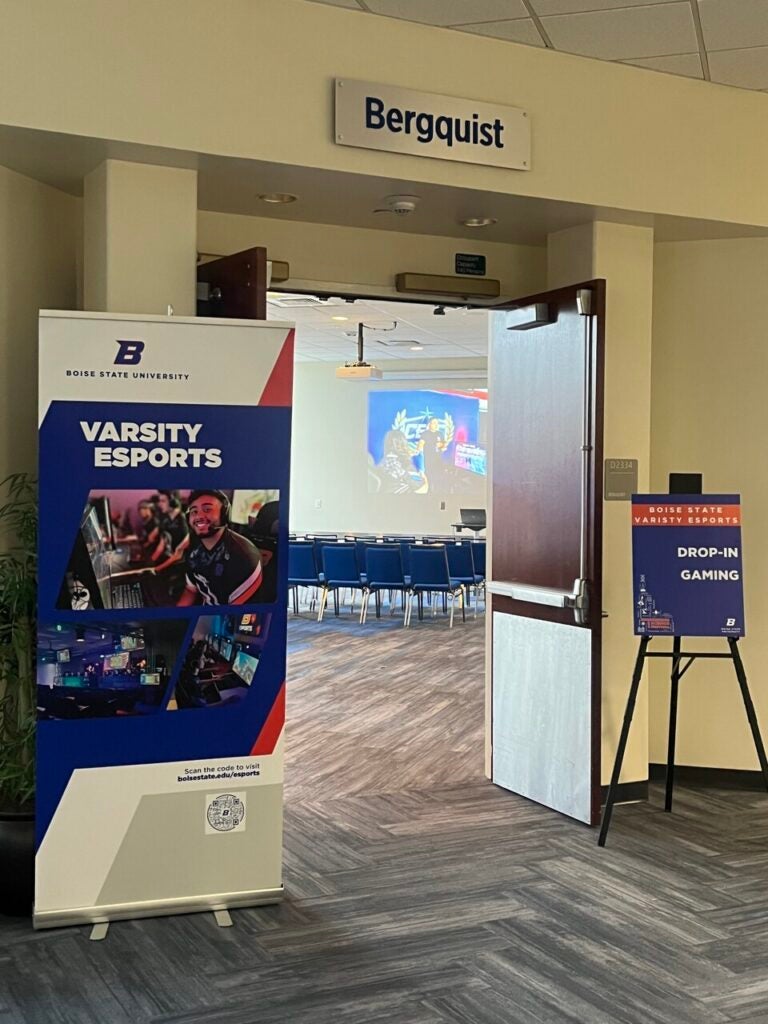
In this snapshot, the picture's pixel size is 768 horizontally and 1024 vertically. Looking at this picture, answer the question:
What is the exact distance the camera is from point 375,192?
4758 millimetres

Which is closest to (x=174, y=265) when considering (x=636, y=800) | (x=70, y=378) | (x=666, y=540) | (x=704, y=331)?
(x=70, y=378)

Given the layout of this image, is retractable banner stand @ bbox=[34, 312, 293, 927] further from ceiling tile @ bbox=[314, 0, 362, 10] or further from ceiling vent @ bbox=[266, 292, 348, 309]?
ceiling vent @ bbox=[266, 292, 348, 309]

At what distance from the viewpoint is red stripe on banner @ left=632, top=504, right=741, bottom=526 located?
4.92 metres

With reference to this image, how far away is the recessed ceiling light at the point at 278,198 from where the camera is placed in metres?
4.80

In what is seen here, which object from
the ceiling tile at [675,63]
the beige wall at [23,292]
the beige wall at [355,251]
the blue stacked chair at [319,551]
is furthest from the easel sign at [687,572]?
the blue stacked chair at [319,551]

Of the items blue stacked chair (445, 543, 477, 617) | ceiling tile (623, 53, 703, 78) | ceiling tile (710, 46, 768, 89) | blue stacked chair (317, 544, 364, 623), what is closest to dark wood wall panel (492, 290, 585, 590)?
ceiling tile (623, 53, 703, 78)

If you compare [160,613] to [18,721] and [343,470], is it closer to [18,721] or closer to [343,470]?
[18,721]

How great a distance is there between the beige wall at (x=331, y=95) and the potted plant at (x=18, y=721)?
1.62 metres

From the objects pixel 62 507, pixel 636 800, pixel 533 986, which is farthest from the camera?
pixel 636 800

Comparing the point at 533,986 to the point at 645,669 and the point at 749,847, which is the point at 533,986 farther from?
the point at 645,669

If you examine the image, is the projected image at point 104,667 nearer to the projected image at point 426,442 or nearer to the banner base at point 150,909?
the banner base at point 150,909

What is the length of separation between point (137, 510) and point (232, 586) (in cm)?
44

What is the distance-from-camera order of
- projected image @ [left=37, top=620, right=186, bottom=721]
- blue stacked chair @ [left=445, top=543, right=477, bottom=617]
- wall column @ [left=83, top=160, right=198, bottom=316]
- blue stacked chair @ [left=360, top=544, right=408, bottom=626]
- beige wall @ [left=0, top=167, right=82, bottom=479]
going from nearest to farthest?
projected image @ [left=37, top=620, right=186, bottom=721]
wall column @ [left=83, top=160, right=198, bottom=316]
beige wall @ [left=0, top=167, right=82, bottom=479]
blue stacked chair @ [left=360, top=544, right=408, bottom=626]
blue stacked chair @ [left=445, top=543, right=477, bottom=617]

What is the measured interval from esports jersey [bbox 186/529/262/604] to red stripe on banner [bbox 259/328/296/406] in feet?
1.66
